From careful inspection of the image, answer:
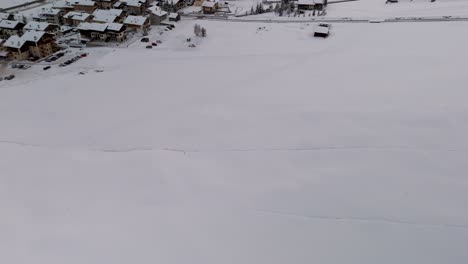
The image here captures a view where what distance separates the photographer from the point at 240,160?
16.5 meters

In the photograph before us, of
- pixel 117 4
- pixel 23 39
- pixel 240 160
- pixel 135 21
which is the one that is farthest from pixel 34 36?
pixel 240 160

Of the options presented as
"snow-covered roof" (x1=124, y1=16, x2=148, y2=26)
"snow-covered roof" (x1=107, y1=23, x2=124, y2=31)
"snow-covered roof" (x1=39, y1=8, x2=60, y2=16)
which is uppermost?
"snow-covered roof" (x1=39, y1=8, x2=60, y2=16)

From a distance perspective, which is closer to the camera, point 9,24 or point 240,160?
point 240,160

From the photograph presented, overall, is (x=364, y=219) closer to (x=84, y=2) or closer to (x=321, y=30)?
(x=321, y=30)

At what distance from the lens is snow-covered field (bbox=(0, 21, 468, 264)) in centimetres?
1202

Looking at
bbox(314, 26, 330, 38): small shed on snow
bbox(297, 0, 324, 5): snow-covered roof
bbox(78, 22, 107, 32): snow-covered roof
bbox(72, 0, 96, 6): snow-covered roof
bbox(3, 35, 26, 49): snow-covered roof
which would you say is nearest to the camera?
bbox(3, 35, 26, 49): snow-covered roof

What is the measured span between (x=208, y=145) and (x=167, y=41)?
18611 mm

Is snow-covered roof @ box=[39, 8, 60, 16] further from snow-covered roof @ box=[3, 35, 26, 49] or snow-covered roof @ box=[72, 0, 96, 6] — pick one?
snow-covered roof @ box=[3, 35, 26, 49]

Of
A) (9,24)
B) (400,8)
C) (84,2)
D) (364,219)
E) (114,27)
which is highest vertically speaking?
(84,2)

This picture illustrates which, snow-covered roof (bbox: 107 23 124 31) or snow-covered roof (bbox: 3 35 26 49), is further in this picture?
snow-covered roof (bbox: 107 23 124 31)

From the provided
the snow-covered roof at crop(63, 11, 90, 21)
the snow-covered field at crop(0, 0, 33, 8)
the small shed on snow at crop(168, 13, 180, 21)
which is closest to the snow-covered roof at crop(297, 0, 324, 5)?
the small shed on snow at crop(168, 13, 180, 21)

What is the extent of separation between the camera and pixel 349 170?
50.0 ft

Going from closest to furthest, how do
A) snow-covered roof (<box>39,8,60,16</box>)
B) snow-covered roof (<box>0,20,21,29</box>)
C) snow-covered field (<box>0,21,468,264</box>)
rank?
1. snow-covered field (<box>0,21,468,264</box>)
2. snow-covered roof (<box>0,20,21,29</box>)
3. snow-covered roof (<box>39,8,60,16</box>)

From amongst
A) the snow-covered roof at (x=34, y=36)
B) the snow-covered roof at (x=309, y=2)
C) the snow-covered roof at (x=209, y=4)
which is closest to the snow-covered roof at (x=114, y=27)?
the snow-covered roof at (x=34, y=36)
